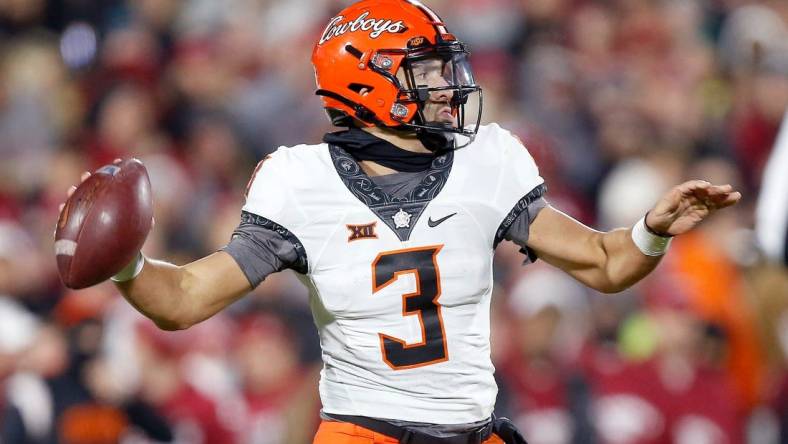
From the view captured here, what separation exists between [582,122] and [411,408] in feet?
15.9

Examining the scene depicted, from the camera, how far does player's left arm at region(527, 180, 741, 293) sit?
3322mm

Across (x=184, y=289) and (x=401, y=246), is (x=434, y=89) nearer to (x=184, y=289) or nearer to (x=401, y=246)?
(x=401, y=246)

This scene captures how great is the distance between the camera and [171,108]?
888cm

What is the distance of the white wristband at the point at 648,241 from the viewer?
3361 mm

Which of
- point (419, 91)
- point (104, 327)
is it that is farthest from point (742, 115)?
point (419, 91)

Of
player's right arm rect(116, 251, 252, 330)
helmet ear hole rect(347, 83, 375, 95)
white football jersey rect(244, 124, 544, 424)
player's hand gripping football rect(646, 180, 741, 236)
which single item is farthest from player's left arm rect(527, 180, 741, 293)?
player's right arm rect(116, 251, 252, 330)

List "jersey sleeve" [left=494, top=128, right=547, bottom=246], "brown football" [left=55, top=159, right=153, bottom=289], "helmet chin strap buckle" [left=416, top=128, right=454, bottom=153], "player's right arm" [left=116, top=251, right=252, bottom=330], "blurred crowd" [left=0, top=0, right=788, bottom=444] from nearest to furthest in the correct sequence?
"brown football" [left=55, top=159, right=153, bottom=289]
"player's right arm" [left=116, top=251, right=252, bottom=330]
"jersey sleeve" [left=494, top=128, right=547, bottom=246]
"helmet chin strap buckle" [left=416, top=128, right=454, bottom=153]
"blurred crowd" [left=0, top=0, right=788, bottom=444]

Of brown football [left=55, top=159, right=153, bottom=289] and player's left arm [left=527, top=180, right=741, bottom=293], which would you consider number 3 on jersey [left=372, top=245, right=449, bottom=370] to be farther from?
brown football [left=55, top=159, right=153, bottom=289]

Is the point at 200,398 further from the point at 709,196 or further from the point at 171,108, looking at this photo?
the point at 709,196

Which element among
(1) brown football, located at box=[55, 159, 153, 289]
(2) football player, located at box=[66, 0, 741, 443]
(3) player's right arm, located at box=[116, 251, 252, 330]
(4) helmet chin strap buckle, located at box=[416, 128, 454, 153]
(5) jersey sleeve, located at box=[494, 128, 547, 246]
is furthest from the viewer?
(4) helmet chin strap buckle, located at box=[416, 128, 454, 153]

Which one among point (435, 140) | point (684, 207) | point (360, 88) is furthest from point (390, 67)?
point (684, 207)

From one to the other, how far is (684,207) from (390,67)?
2.68 feet

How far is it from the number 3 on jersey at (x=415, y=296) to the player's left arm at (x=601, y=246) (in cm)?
30

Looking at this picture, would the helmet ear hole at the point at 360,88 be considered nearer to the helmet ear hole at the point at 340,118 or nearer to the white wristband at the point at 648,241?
the helmet ear hole at the point at 340,118
